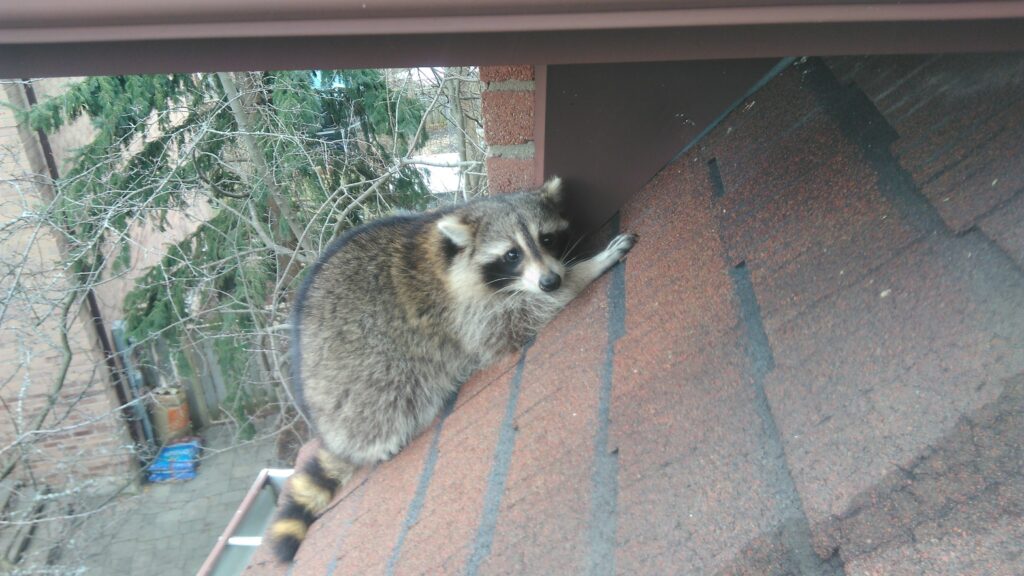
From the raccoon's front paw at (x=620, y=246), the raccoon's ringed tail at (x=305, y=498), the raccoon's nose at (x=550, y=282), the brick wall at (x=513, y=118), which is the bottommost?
the raccoon's ringed tail at (x=305, y=498)

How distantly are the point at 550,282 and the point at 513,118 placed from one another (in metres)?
0.48

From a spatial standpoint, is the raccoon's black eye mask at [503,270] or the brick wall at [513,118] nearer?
the brick wall at [513,118]

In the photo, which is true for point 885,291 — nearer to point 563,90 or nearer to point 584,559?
point 584,559

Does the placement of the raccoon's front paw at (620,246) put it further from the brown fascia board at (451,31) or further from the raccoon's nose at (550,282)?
the brown fascia board at (451,31)

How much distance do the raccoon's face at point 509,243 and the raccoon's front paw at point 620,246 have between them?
286 millimetres

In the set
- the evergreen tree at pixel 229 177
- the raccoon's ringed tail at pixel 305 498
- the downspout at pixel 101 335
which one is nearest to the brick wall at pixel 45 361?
the downspout at pixel 101 335

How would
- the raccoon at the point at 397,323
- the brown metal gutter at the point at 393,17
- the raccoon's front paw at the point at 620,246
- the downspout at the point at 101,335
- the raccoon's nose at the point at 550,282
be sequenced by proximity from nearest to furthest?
the brown metal gutter at the point at 393,17 < the raccoon's front paw at the point at 620,246 < the raccoon's nose at the point at 550,282 < the raccoon at the point at 397,323 < the downspout at the point at 101,335

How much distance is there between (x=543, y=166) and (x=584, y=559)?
1118 mm

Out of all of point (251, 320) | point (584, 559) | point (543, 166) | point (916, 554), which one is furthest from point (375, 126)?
point (916, 554)

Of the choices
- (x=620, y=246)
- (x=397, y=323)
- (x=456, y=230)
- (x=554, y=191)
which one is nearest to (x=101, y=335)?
(x=397, y=323)

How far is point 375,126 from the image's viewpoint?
5422 millimetres

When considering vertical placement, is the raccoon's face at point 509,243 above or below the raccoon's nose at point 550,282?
above

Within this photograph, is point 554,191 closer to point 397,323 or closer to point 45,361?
Result: point 397,323

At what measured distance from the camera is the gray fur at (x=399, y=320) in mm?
2318
